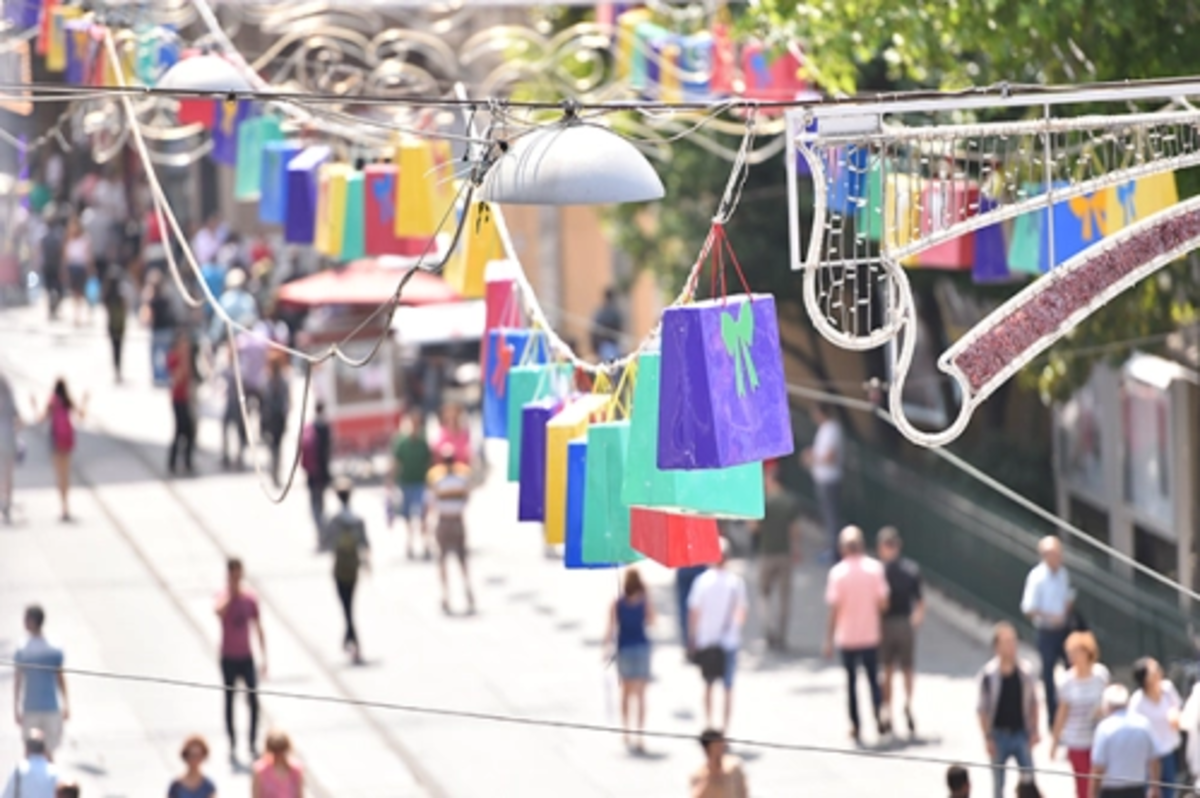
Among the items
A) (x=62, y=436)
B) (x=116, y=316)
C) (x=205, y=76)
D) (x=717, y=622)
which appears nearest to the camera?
(x=205, y=76)

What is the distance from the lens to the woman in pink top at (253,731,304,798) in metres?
14.8

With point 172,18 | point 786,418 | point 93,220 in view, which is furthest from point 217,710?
point 93,220

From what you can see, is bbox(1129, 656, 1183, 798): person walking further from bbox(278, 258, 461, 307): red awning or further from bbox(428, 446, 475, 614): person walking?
bbox(278, 258, 461, 307): red awning

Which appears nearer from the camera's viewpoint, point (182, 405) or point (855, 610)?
point (855, 610)

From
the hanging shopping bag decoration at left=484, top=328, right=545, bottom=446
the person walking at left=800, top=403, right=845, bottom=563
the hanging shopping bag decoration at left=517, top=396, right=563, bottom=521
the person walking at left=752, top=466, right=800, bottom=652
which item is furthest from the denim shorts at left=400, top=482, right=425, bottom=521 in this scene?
the hanging shopping bag decoration at left=517, top=396, right=563, bottom=521

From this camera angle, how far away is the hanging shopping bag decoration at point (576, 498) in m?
11.2

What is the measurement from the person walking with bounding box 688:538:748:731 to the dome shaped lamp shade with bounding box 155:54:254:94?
546 cm

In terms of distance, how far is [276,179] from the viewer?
18.2 meters

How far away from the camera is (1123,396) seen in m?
21.9

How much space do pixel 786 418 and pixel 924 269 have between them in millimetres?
12698

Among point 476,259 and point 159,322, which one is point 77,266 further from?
point 476,259

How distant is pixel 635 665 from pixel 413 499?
5.80 meters

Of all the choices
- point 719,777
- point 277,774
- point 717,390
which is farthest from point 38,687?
point 717,390

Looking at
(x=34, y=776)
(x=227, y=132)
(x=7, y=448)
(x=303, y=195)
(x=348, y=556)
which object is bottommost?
(x=34, y=776)
